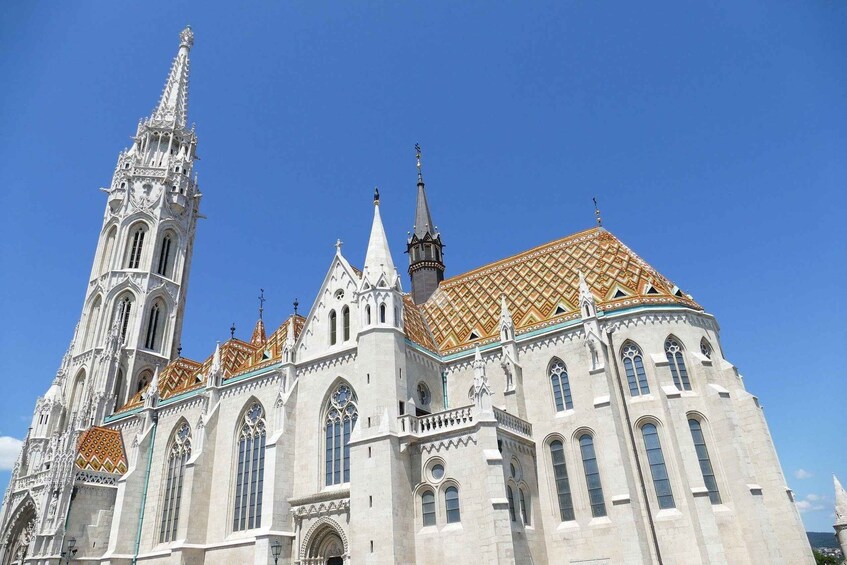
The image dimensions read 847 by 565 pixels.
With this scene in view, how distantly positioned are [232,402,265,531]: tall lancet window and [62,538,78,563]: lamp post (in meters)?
9.11

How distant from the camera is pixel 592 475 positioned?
84.2 feet

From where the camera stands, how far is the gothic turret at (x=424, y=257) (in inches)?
1695

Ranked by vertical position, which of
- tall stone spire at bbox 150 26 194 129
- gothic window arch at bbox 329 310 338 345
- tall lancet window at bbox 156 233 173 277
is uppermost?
tall stone spire at bbox 150 26 194 129

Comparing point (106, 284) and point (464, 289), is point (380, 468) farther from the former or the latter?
point (106, 284)

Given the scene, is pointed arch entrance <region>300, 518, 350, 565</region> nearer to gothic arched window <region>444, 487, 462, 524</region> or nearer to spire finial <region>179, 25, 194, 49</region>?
gothic arched window <region>444, 487, 462, 524</region>

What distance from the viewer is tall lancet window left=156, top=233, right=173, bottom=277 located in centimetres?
4838

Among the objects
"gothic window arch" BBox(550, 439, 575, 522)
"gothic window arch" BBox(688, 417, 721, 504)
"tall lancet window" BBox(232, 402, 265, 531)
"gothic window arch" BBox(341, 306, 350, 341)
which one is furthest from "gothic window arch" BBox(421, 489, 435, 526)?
"gothic window arch" BBox(688, 417, 721, 504)

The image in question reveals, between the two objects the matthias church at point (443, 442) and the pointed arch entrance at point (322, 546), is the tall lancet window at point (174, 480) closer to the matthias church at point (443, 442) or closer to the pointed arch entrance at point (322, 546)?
the matthias church at point (443, 442)

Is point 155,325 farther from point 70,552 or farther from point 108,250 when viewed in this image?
point 70,552

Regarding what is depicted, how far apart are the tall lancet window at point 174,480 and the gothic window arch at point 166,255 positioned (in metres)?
17.2

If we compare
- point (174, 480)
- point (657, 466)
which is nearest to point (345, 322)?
point (174, 480)

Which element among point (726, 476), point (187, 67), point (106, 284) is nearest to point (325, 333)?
point (726, 476)

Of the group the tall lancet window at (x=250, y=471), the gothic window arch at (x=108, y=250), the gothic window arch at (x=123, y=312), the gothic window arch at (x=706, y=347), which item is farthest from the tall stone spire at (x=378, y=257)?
the gothic window arch at (x=108, y=250)

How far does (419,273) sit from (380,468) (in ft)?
69.6
